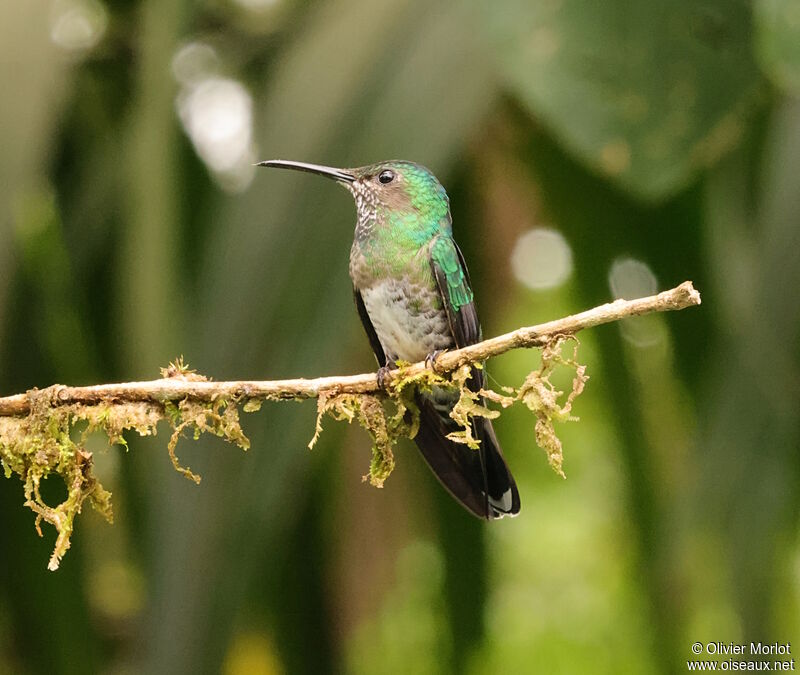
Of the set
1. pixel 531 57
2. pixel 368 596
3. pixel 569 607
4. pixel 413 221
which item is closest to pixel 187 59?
pixel 413 221

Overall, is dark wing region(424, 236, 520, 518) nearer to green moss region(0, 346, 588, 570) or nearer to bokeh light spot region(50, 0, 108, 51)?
green moss region(0, 346, 588, 570)

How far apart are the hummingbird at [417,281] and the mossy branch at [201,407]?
16.2 inches

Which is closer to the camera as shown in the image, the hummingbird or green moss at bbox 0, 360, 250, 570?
green moss at bbox 0, 360, 250, 570

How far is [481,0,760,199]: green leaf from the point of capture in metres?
1.83

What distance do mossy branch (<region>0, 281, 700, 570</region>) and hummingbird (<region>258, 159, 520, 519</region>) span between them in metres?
0.41

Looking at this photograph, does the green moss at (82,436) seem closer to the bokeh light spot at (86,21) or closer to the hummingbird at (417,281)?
the hummingbird at (417,281)

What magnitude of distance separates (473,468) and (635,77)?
2.71ft

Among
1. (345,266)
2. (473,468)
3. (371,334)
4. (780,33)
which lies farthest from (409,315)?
(780,33)

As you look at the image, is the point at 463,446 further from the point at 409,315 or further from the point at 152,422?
the point at 152,422

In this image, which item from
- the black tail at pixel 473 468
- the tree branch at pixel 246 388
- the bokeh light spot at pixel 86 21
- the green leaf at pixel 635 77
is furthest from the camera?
the bokeh light spot at pixel 86 21

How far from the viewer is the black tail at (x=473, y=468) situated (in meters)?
2.06

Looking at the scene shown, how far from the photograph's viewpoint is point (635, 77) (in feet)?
6.28

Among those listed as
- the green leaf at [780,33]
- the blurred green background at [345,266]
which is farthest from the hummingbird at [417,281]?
the green leaf at [780,33]

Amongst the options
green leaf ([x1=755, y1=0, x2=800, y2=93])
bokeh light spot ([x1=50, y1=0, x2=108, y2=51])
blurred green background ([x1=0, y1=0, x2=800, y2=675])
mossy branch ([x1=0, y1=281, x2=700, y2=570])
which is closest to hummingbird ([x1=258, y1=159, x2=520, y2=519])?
blurred green background ([x1=0, y1=0, x2=800, y2=675])
